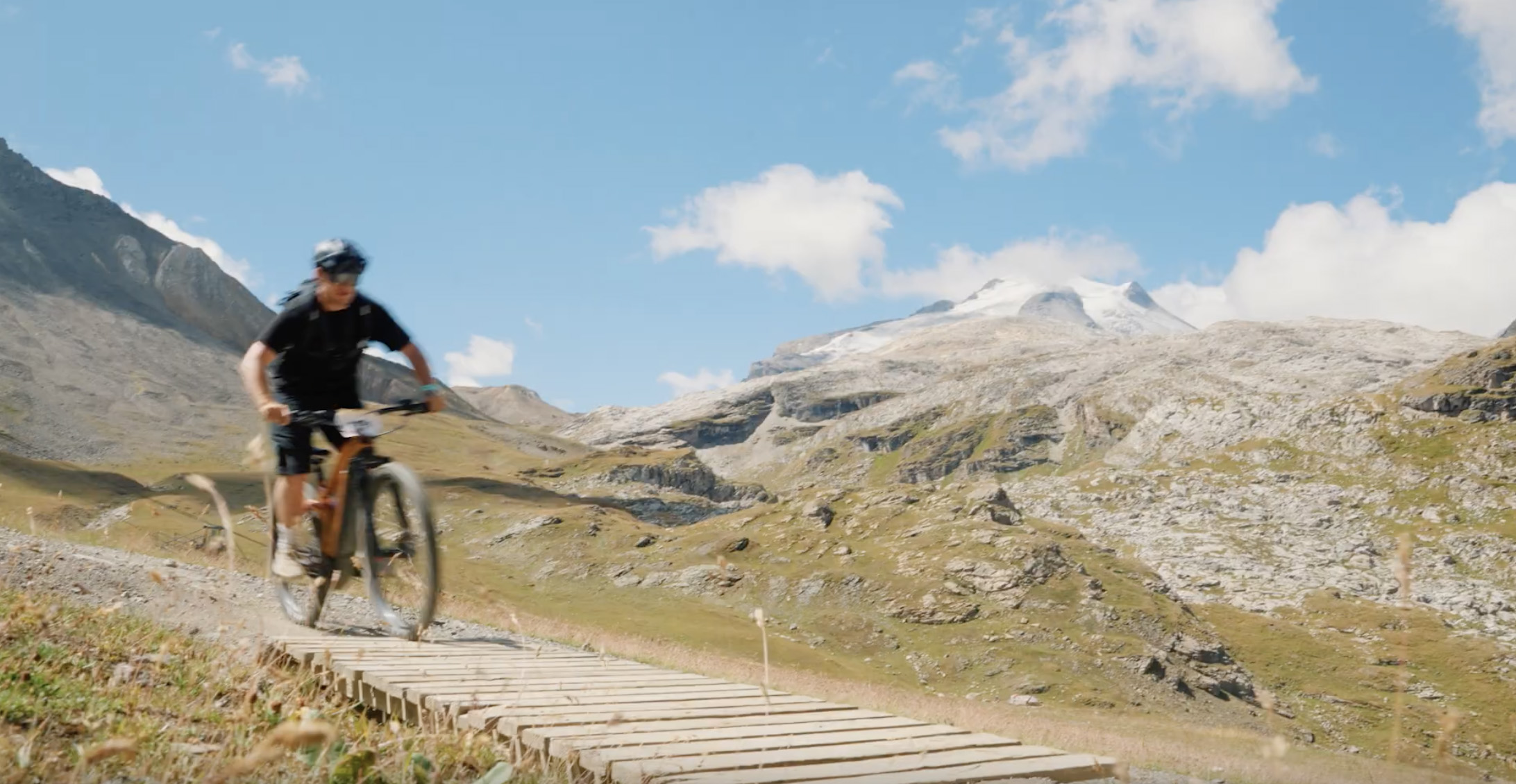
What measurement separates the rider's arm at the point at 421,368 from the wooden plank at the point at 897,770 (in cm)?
570

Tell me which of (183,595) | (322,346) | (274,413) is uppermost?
(322,346)

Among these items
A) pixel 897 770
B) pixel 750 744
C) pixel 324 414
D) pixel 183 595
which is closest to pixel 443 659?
pixel 324 414

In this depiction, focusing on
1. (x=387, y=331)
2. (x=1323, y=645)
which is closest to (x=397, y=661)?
(x=387, y=331)

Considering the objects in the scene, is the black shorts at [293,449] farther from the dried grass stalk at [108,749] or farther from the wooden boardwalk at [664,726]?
the dried grass stalk at [108,749]

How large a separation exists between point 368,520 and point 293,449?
3.22 ft

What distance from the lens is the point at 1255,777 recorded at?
53.1ft

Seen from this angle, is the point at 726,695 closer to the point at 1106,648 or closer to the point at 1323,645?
the point at 1106,648

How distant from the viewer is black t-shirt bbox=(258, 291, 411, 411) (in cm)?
911

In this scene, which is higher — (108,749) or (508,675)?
(108,749)

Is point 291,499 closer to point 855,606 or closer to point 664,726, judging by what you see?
point 664,726

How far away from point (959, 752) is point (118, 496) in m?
130

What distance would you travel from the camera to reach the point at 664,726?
20.8 feet

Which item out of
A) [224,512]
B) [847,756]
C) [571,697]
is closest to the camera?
[224,512]

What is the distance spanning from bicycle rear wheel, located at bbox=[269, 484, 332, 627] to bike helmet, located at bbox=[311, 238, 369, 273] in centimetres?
215
